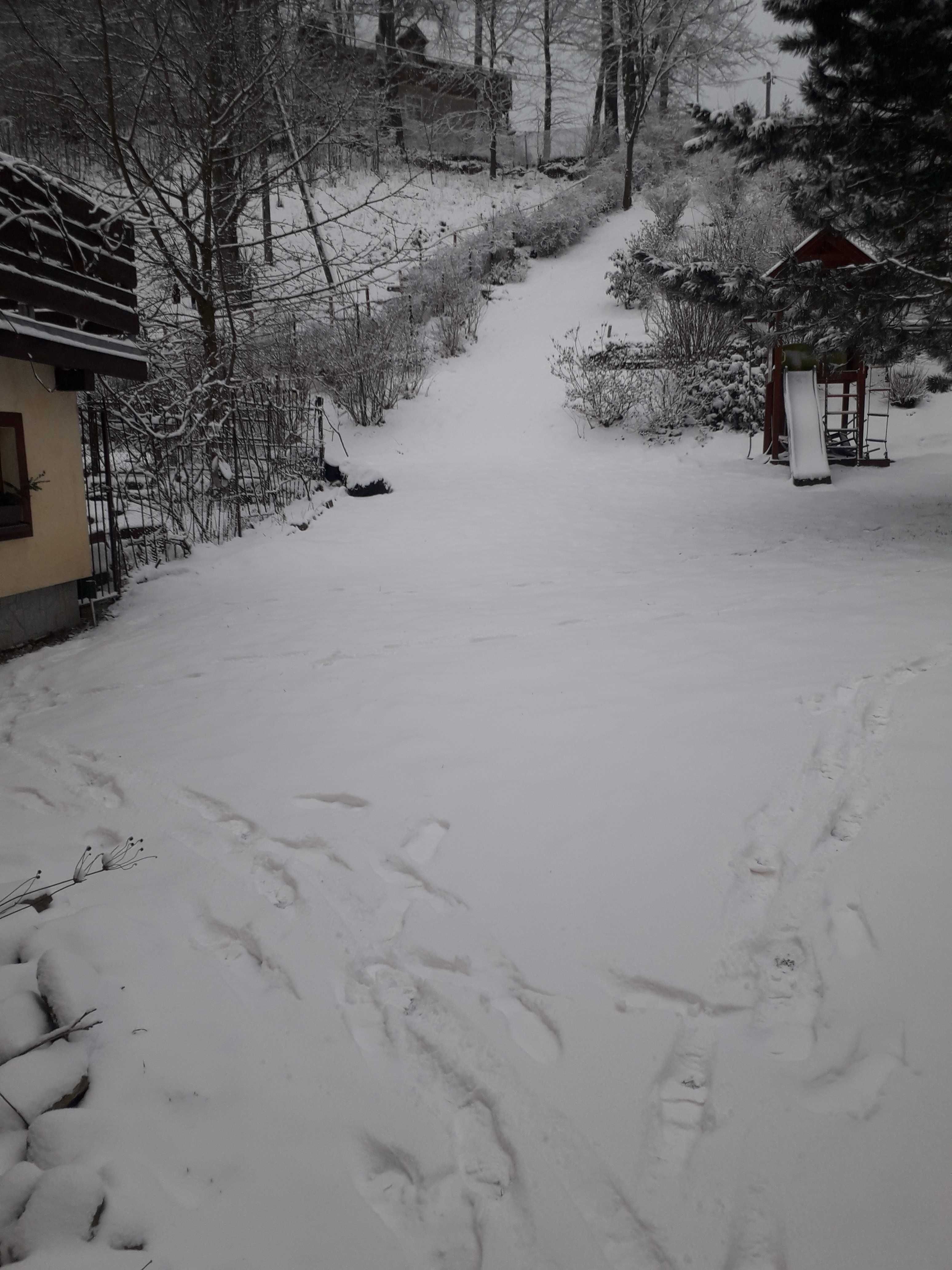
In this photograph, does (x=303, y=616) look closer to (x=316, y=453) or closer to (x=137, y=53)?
(x=316, y=453)

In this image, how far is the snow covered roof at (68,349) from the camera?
14.7 feet

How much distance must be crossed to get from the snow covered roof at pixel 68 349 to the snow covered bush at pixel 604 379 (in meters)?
8.62

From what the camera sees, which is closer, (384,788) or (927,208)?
(384,788)

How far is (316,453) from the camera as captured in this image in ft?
34.4

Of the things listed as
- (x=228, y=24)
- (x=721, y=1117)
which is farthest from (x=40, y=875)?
(x=228, y=24)

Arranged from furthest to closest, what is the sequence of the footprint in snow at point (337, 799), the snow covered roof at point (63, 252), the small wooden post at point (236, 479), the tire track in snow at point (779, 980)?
the small wooden post at point (236, 479)
the snow covered roof at point (63, 252)
the footprint in snow at point (337, 799)
the tire track in snow at point (779, 980)

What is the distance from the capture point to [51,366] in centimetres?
546

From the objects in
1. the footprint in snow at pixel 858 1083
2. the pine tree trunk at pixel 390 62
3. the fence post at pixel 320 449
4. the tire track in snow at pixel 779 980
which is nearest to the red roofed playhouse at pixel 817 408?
the fence post at pixel 320 449

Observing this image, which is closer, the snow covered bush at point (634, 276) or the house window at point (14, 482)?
the house window at point (14, 482)

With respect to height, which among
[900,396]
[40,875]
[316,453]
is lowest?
[40,875]

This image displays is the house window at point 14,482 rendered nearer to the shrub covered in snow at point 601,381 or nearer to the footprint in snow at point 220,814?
the footprint in snow at point 220,814

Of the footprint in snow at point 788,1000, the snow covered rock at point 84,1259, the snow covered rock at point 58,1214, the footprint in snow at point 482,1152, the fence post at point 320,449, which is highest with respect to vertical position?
the fence post at point 320,449

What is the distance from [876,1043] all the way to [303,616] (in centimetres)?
459

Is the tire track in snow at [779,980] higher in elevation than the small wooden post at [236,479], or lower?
lower
